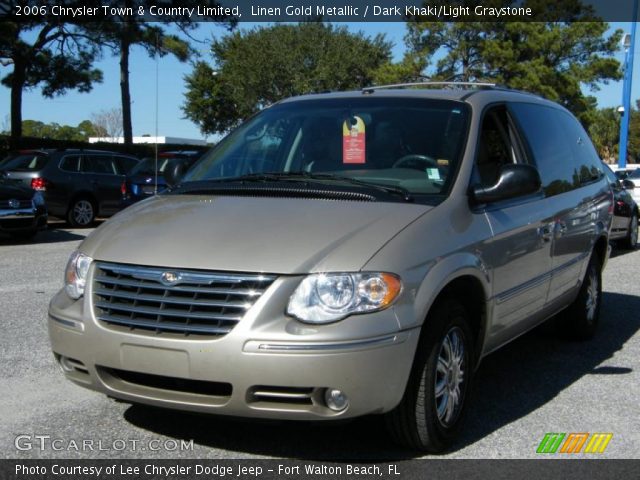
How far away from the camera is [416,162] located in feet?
14.6

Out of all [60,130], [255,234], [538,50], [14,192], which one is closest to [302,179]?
[255,234]

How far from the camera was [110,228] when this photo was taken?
4078 mm

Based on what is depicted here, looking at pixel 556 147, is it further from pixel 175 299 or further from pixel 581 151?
pixel 175 299

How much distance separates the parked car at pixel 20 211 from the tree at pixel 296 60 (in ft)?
106

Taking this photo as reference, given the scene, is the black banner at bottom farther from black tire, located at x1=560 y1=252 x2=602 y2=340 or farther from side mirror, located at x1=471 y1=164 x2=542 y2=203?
black tire, located at x1=560 y1=252 x2=602 y2=340

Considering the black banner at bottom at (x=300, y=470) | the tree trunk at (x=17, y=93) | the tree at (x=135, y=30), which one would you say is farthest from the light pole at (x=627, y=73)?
the black banner at bottom at (x=300, y=470)

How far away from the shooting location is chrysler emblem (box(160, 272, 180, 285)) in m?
3.47

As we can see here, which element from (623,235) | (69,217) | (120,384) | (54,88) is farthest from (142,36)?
(120,384)

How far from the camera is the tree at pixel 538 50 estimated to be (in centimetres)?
3928

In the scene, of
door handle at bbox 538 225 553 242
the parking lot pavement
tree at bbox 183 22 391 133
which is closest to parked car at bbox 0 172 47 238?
the parking lot pavement

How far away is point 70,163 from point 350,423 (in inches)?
548

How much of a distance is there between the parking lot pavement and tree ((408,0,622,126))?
34242mm

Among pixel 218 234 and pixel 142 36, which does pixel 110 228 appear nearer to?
pixel 218 234

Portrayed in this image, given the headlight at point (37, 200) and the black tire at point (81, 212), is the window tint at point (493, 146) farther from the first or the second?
the black tire at point (81, 212)
